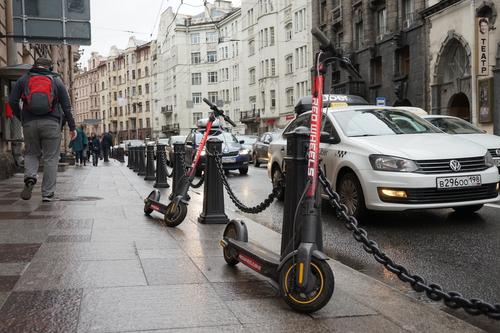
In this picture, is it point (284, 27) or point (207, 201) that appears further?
point (284, 27)

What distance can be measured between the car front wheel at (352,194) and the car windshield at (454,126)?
6112mm

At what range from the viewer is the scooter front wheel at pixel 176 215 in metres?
6.37

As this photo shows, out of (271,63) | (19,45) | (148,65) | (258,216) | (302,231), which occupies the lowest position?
(258,216)

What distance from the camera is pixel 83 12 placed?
47.6ft

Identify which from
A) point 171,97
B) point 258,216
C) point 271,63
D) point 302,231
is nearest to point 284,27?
point 271,63

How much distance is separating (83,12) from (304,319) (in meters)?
13.1

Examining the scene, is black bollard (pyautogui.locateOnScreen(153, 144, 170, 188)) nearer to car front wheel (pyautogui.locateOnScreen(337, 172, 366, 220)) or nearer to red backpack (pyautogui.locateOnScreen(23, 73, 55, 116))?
red backpack (pyautogui.locateOnScreen(23, 73, 55, 116))

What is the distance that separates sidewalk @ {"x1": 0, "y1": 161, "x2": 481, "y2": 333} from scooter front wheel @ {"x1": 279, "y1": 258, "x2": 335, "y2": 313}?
0.23ft

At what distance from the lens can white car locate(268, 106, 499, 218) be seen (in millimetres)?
6473

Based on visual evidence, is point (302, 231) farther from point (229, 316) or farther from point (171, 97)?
point (171, 97)

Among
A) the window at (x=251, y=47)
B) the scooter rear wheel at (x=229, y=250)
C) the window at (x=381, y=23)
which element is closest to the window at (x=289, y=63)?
the window at (x=251, y=47)

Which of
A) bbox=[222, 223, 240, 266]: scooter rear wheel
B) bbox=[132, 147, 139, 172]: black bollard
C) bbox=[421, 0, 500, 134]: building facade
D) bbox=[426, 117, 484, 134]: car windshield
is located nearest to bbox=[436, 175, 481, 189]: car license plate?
bbox=[222, 223, 240, 266]: scooter rear wheel

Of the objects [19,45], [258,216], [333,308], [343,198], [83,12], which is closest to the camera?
[333,308]

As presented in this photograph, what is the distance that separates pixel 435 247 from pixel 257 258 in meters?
2.51
